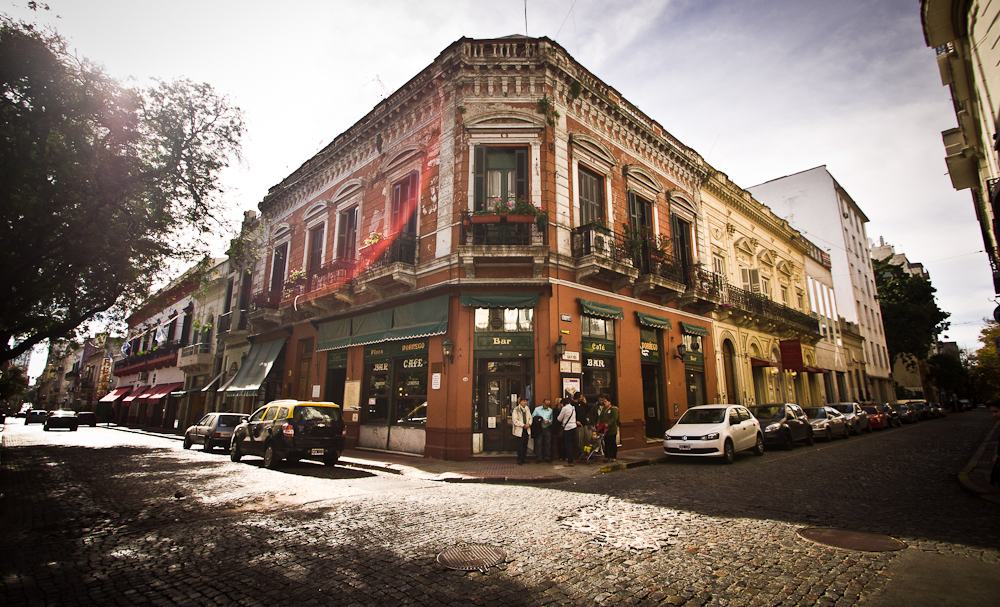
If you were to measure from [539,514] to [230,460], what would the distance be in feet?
38.1

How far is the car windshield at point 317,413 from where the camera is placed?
11969 millimetres

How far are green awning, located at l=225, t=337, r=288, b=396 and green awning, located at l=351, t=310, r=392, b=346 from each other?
19.4 feet

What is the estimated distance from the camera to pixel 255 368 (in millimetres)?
21547

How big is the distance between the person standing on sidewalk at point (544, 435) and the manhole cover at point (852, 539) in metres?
6.93

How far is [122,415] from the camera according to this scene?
39.0 m

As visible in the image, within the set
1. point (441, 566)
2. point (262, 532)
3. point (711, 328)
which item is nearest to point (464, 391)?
point (262, 532)

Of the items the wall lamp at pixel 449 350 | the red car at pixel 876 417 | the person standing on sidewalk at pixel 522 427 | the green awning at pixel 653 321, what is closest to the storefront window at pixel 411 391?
the wall lamp at pixel 449 350

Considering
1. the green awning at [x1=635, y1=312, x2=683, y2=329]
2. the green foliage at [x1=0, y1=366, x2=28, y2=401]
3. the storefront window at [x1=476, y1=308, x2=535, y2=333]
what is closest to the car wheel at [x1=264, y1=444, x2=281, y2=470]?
the storefront window at [x1=476, y1=308, x2=535, y2=333]

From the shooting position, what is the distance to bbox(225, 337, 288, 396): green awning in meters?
20.5

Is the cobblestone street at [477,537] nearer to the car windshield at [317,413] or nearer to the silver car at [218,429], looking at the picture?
the car windshield at [317,413]

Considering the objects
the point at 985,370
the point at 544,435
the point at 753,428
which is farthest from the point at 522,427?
the point at 985,370

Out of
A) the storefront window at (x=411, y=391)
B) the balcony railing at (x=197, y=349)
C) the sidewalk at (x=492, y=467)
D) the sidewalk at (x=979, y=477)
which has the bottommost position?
the sidewalk at (x=492, y=467)

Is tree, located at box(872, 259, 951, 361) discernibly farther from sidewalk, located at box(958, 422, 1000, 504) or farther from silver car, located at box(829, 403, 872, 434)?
sidewalk, located at box(958, 422, 1000, 504)

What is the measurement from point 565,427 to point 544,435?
0.63 metres
